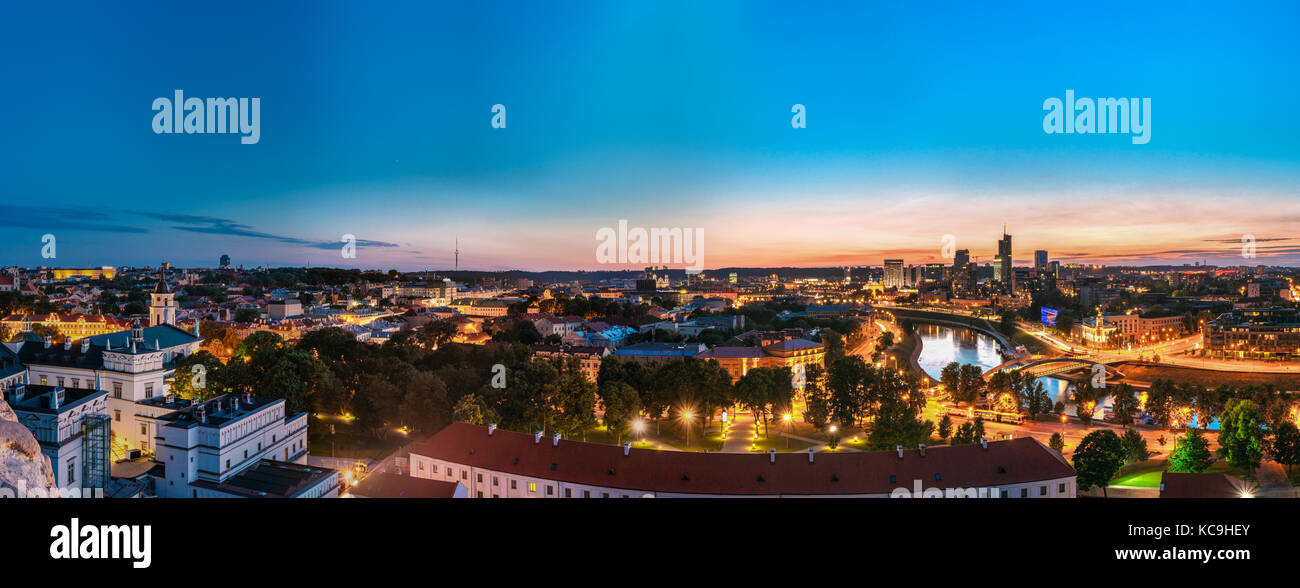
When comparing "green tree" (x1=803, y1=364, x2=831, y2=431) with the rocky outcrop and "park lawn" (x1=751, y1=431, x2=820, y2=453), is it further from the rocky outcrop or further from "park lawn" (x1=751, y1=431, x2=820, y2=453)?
the rocky outcrop

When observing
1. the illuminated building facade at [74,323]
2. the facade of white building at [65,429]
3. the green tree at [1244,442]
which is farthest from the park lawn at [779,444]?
the illuminated building facade at [74,323]

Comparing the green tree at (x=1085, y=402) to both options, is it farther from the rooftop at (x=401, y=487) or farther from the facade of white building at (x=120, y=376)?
the facade of white building at (x=120, y=376)

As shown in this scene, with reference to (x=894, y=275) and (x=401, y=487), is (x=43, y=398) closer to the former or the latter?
(x=401, y=487)

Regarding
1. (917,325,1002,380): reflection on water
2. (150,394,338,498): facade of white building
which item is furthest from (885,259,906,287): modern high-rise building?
(150,394,338,498): facade of white building
